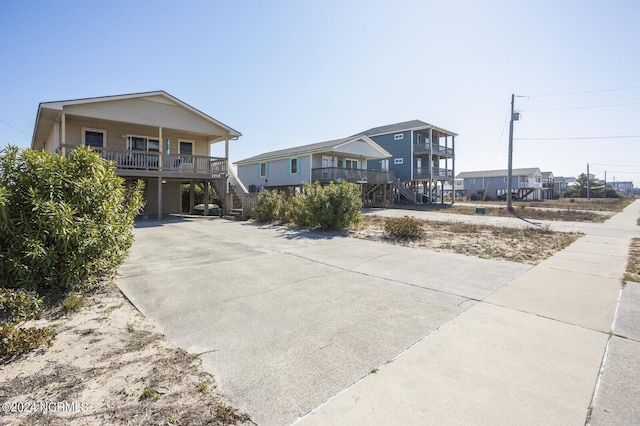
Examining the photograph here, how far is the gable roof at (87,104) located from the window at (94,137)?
1.36 metres

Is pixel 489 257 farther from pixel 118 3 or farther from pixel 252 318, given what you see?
pixel 118 3

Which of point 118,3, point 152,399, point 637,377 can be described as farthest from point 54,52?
point 637,377

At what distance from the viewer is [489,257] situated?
7855 millimetres

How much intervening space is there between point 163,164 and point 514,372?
17.1 metres

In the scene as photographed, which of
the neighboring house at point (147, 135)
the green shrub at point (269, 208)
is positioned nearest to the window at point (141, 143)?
the neighboring house at point (147, 135)

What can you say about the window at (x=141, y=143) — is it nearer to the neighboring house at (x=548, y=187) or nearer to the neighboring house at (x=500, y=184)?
the neighboring house at (x=500, y=184)

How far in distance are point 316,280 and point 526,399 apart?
3.66 m

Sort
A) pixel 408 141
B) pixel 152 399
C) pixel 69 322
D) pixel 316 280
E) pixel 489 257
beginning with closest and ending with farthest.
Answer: pixel 152 399, pixel 69 322, pixel 316 280, pixel 489 257, pixel 408 141

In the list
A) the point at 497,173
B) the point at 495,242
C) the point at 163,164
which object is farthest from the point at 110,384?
the point at 497,173

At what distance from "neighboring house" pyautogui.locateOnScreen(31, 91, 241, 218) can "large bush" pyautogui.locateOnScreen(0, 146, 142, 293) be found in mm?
10702

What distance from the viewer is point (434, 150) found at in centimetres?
3303

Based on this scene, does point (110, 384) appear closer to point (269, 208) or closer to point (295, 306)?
point (295, 306)

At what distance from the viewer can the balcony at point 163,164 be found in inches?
570

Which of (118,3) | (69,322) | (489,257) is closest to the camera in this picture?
(69,322)
